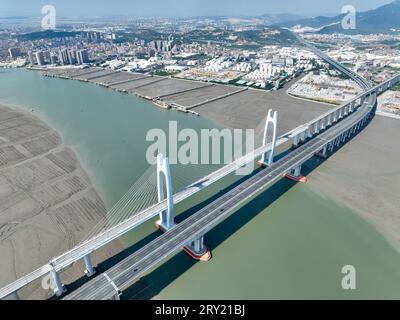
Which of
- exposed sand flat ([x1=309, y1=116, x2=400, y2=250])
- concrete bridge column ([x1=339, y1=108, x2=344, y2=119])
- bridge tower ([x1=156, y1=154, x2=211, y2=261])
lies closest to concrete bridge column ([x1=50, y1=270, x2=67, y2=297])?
bridge tower ([x1=156, y1=154, x2=211, y2=261])

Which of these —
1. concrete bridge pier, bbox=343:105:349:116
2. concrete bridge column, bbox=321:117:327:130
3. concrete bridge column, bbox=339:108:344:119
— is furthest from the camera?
concrete bridge pier, bbox=343:105:349:116

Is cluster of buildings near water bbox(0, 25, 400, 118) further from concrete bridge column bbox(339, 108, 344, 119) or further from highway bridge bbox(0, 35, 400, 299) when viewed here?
highway bridge bbox(0, 35, 400, 299)

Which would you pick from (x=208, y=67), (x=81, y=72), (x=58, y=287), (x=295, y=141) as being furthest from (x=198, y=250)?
(x=81, y=72)

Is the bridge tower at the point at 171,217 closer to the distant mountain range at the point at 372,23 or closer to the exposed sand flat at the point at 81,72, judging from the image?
the exposed sand flat at the point at 81,72

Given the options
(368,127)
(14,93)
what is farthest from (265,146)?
(14,93)

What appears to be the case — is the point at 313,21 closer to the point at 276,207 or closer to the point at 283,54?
the point at 283,54
